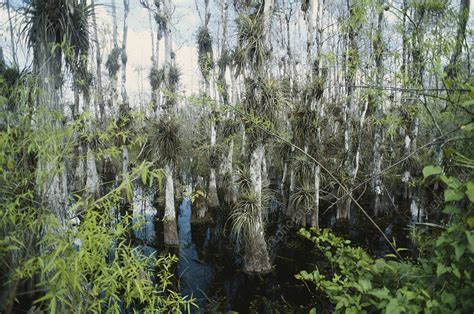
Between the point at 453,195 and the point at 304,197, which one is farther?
the point at 304,197

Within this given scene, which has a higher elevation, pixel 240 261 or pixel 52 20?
pixel 52 20

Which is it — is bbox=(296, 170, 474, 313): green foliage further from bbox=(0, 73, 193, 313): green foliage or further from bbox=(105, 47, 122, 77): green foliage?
bbox=(105, 47, 122, 77): green foliage

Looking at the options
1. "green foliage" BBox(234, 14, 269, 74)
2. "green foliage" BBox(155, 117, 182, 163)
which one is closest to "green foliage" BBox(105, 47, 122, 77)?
"green foliage" BBox(155, 117, 182, 163)

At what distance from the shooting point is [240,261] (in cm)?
880

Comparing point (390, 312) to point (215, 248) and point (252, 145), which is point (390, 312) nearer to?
point (252, 145)

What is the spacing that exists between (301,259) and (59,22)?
843 cm

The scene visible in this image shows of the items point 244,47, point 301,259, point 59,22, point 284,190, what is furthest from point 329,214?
point 59,22

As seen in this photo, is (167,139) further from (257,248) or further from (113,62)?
(113,62)

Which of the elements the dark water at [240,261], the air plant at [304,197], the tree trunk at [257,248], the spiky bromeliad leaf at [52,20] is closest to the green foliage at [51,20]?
the spiky bromeliad leaf at [52,20]

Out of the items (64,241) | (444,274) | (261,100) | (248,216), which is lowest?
(248,216)

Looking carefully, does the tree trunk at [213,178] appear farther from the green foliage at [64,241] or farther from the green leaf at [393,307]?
the green leaf at [393,307]

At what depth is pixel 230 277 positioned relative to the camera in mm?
7918

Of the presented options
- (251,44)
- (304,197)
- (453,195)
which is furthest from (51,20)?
(304,197)

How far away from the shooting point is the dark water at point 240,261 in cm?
665
